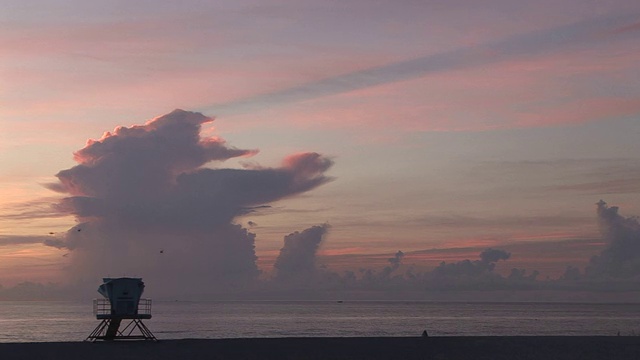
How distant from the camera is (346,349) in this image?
167ft

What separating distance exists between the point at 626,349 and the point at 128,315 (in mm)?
35770

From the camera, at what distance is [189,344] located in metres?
54.5

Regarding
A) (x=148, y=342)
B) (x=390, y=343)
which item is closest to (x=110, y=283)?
(x=148, y=342)

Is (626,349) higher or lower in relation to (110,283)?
lower

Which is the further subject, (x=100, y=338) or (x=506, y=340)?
(x=100, y=338)

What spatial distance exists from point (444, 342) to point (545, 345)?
6871mm

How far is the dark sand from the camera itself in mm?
46531

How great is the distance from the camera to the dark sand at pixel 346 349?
4653 cm

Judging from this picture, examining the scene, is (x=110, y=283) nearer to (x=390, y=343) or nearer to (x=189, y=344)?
(x=189, y=344)

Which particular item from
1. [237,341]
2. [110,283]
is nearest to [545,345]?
[237,341]

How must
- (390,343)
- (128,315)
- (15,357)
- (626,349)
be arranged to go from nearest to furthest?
(15,357), (626,349), (390,343), (128,315)

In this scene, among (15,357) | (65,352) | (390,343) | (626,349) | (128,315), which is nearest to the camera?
(15,357)

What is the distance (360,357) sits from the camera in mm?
46000

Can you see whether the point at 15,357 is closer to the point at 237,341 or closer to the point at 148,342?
the point at 148,342
